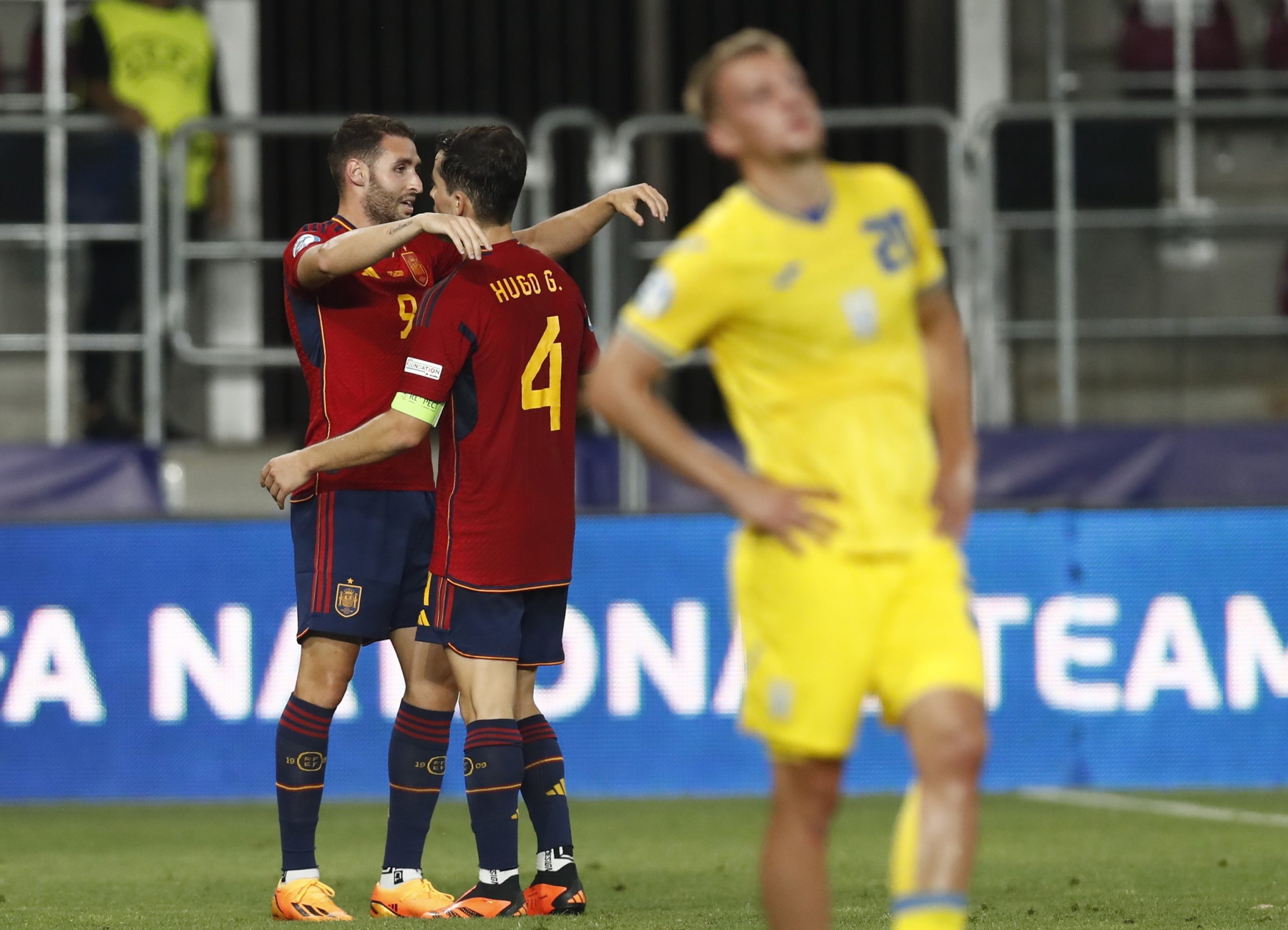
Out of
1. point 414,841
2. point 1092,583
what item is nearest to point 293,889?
point 414,841

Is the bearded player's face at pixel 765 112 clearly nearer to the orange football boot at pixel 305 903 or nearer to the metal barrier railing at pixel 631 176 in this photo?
the orange football boot at pixel 305 903

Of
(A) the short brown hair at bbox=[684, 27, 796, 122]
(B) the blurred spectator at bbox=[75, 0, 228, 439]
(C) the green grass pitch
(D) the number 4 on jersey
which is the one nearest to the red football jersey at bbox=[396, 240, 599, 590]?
(D) the number 4 on jersey

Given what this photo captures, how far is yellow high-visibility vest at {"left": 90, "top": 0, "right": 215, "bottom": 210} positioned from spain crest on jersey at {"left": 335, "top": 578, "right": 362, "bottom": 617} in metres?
5.84

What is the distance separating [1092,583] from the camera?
9477mm

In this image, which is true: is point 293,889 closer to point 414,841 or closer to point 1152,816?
point 414,841

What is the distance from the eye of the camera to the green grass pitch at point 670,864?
580 centimetres

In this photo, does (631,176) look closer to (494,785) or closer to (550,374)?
(550,374)

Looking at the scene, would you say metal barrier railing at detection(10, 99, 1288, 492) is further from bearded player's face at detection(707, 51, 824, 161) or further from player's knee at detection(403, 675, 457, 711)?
bearded player's face at detection(707, 51, 824, 161)

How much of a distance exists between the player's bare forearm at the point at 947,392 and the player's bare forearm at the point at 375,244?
4.98 ft

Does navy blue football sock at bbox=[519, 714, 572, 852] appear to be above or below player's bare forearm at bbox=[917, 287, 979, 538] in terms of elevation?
below

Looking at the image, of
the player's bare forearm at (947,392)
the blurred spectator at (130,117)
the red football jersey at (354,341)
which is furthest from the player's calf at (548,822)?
the blurred spectator at (130,117)

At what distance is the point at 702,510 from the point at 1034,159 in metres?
2.68

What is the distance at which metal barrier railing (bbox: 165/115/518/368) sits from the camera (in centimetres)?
1036

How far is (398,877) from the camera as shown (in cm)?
589
